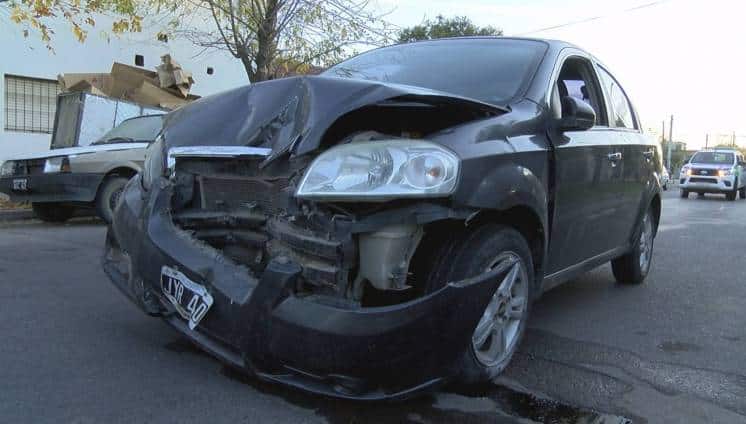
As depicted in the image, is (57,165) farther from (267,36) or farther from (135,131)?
(267,36)

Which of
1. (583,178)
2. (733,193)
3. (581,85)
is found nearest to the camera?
(583,178)

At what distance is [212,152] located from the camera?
9.32ft

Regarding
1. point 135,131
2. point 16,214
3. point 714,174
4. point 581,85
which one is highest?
point 581,85

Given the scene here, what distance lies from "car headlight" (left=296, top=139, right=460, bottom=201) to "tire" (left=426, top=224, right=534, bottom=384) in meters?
0.32

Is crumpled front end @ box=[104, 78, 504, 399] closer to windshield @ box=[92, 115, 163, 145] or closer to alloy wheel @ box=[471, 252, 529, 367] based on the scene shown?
alloy wheel @ box=[471, 252, 529, 367]

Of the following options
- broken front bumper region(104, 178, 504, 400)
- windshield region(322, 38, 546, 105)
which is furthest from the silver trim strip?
windshield region(322, 38, 546, 105)

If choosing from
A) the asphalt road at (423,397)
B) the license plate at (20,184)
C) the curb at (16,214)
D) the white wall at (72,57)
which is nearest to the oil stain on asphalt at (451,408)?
the asphalt road at (423,397)

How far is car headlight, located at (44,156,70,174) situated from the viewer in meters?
8.60

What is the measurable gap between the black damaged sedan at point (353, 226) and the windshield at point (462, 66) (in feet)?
0.15

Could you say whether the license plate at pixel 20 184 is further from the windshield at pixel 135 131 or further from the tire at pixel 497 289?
the tire at pixel 497 289

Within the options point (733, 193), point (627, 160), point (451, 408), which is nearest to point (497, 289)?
point (451, 408)

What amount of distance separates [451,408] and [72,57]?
1459cm

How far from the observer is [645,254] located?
18.6 ft

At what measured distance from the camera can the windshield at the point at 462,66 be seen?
3.59m
